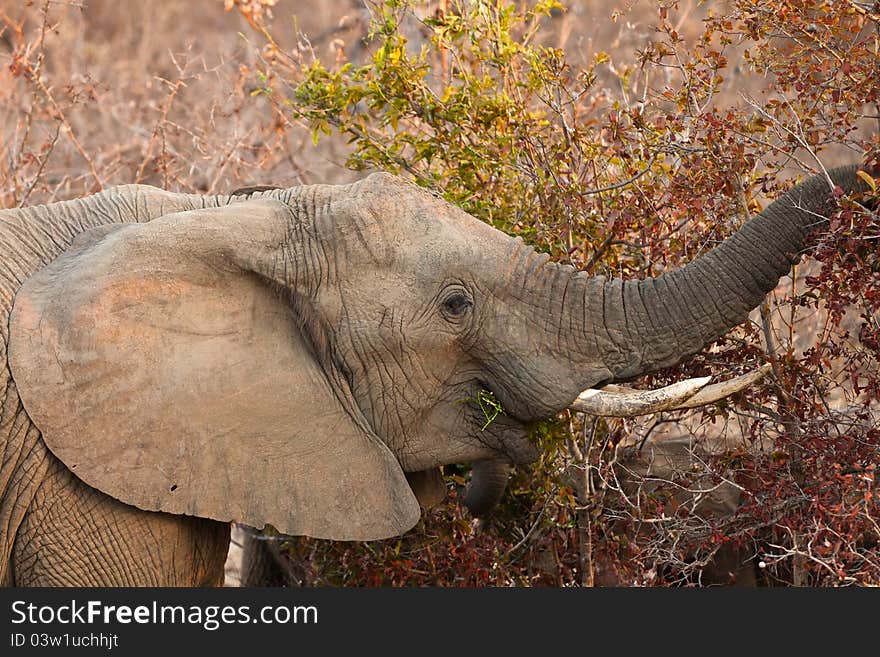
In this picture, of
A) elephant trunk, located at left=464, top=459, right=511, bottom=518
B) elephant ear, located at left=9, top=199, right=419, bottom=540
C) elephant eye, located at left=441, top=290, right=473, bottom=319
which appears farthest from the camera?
elephant trunk, located at left=464, top=459, right=511, bottom=518

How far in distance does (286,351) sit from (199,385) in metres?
0.29

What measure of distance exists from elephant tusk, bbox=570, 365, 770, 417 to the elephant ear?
65 centimetres

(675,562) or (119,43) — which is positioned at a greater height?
(119,43)

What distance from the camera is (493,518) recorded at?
582 cm

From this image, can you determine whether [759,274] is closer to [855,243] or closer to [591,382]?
[855,243]

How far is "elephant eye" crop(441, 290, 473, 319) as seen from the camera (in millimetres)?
4355

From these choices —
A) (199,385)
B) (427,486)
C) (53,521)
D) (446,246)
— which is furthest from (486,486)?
(53,521)

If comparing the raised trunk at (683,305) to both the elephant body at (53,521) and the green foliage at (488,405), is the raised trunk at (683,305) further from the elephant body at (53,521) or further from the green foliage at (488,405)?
the elephant body at (53,521)

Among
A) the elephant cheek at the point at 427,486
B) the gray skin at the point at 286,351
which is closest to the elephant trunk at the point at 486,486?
the elephant cheek at the point at 427,486

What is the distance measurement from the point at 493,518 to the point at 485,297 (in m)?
1.67

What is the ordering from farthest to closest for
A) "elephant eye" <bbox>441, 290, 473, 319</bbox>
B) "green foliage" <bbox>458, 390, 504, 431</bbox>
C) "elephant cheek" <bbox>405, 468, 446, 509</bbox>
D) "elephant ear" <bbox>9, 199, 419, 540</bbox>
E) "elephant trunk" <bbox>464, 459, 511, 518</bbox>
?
"elephant trunk" <bbox>464, 459, 511, 518</bbox> → "elephant cheek" <bbox>405, 468, 446, 509</bbox> → "green foliage" <bbox>458, 390, 504, 431</bbox> → "elephant eye" <bbox>441, 290, 473, 319</bbox> → "elephant ear" <bbox>9, 199, 419, 540</bbox>

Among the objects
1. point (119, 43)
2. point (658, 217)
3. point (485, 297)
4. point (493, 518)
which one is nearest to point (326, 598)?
point (485, 297)

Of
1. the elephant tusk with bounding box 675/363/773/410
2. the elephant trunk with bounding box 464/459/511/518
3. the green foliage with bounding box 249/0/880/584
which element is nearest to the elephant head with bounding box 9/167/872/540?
the elephant tusk with bounding box 675/363/773/410

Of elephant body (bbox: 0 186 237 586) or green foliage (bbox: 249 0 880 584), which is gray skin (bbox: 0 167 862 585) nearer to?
elephant body (bbox: 0 186 237 586)
